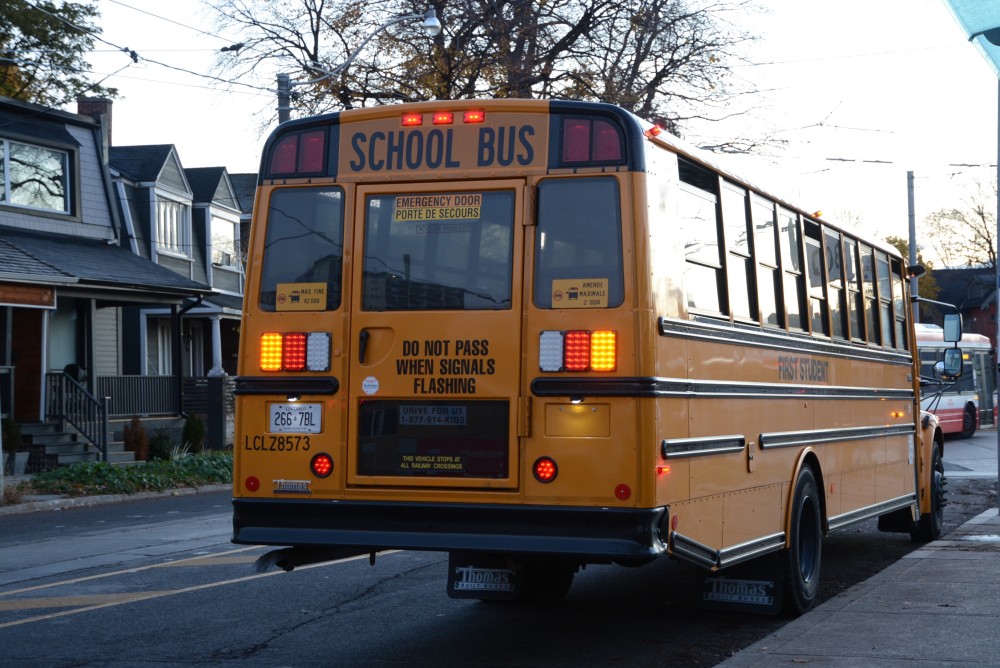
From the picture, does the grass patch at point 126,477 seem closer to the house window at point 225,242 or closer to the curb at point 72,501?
the curb at point 72,501

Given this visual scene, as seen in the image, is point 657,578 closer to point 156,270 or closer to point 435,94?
point 156,270

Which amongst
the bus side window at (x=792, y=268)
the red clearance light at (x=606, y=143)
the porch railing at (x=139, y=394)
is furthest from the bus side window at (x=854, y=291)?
the porch railing at (x=139, y=394)

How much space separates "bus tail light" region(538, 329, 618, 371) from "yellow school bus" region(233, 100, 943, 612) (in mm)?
11

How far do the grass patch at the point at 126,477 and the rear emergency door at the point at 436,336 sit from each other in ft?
48.3

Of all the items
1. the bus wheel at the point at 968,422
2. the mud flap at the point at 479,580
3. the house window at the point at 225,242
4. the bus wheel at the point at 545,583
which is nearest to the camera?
the mud flap at the point at 479,580

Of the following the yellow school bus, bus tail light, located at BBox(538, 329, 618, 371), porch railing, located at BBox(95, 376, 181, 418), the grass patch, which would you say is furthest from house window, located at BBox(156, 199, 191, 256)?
bus tail light, located at BBox(538, 329, 618, 371)

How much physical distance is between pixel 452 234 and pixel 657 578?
192 inches

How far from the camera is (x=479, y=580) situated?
Answer: 27.1 feet

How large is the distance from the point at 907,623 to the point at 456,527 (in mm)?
3004

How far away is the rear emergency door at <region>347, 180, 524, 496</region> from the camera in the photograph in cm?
705

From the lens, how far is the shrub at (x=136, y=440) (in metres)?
27.4

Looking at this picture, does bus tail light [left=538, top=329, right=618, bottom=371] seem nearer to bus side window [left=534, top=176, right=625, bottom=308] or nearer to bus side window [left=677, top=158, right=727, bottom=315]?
bus side window [left=534, top=176, right=625, bottom=308]

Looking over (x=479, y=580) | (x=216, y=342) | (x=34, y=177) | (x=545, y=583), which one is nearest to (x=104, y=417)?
(x=34, y=177)

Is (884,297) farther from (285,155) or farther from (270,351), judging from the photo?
(270,351)
